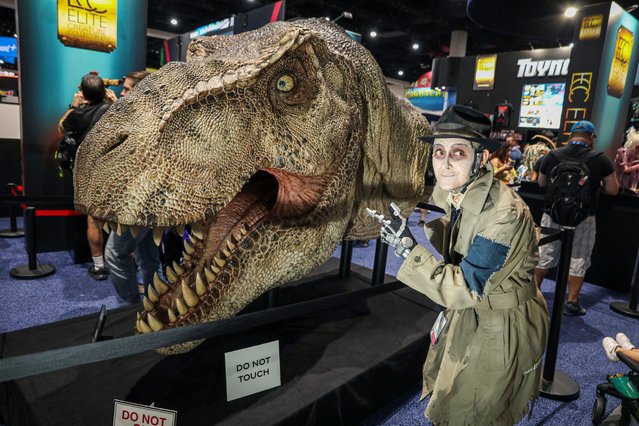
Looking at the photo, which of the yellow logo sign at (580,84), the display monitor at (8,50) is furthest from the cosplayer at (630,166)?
the display monitor at (8,50)

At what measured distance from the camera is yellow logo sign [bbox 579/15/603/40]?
268 inches

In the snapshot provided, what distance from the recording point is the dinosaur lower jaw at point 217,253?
1.53 metres

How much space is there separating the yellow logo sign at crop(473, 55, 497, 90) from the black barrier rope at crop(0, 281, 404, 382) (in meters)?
15.0

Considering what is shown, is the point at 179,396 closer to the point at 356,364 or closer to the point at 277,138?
the point at 356,364

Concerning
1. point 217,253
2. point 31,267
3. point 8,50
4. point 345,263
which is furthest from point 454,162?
point 8,50

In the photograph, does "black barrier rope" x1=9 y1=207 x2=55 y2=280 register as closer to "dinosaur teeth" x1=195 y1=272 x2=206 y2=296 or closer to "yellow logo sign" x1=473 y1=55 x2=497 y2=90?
"dinosaur teeth" x1=195 y1=272 x2=206 y2=296

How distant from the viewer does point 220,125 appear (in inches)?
53.2

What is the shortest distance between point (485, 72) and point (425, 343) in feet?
46.6

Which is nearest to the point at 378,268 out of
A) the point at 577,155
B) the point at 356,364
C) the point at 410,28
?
the point at 356,364

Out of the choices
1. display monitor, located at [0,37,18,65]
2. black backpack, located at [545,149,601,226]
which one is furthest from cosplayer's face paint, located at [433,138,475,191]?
display monitor, located at [0,37,18,65]

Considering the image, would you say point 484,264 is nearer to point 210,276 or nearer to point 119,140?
point 210,276

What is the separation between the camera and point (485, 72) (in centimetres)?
1470

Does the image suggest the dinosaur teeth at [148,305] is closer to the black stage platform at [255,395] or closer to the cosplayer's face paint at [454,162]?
the black stage platform at [255,395]

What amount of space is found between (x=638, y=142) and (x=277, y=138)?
6.46 meters
